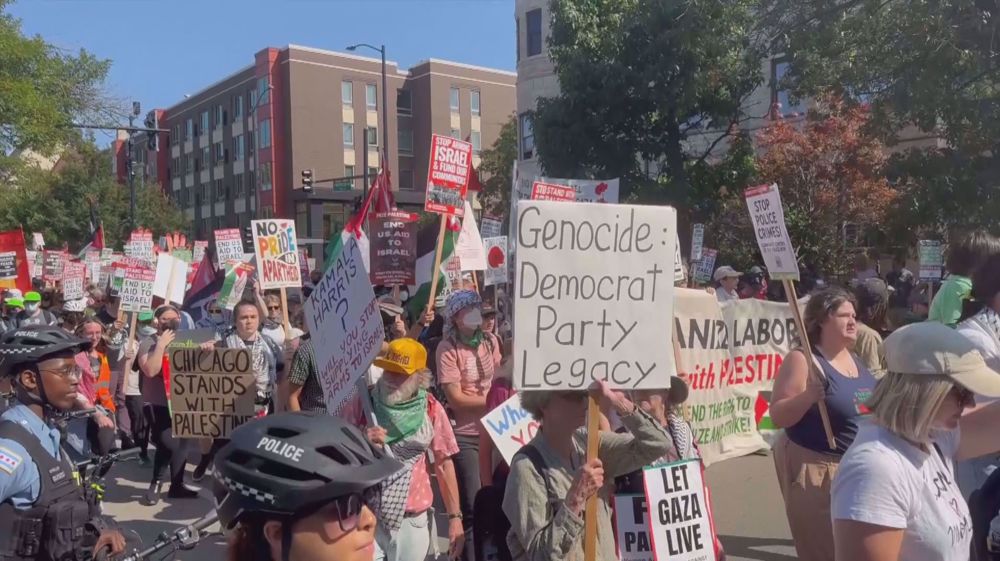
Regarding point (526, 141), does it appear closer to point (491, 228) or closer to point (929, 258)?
point (491, 228)

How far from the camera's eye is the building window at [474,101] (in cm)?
7269

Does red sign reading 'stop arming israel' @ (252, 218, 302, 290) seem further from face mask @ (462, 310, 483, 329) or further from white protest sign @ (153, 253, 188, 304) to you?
face mask @ (462, 310, 483, 329)

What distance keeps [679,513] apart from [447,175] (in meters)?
6.87

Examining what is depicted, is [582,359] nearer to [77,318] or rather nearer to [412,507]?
[412,507]

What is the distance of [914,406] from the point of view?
9.25ft

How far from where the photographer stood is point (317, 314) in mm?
4363

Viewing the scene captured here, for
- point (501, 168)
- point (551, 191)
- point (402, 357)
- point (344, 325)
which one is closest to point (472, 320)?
point (402, 357)

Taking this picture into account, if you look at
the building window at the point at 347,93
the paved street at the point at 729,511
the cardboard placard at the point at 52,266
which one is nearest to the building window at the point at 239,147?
the building window at the point at 347,93

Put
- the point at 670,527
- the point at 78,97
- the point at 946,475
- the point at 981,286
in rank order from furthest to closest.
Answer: the point at 78,97, the point at 981,286, the point at 670,527, the point at 946,475

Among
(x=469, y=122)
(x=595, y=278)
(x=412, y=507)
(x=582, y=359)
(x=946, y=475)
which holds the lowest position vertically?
(x=412, y=507)

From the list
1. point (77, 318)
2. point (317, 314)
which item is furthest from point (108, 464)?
point (77, 318)

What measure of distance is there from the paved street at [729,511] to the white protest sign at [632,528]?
280cm

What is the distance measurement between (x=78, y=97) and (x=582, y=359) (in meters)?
28.6

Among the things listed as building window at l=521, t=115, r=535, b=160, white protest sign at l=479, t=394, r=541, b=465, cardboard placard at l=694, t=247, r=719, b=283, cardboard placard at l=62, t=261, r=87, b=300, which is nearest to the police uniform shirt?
white protest sign at l=479, t=394, r=541, b=465
